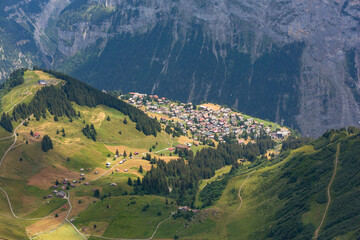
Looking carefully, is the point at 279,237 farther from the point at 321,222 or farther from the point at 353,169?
the point at 353,169

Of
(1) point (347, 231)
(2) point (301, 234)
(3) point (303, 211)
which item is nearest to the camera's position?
(1) point (347, 231)

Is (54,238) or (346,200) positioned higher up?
(346,200)

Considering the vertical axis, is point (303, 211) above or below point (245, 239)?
above

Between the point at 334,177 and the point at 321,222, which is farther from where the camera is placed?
the point at 334,177

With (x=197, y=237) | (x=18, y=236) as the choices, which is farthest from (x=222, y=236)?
(x=18, y=236)

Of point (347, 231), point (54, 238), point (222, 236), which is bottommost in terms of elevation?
point (54, 238)

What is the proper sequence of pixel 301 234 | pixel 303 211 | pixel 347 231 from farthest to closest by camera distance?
pixel 303 211
pixel 301 234
pixel 347 231

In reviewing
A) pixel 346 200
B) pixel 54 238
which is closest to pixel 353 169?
pixel 346 200

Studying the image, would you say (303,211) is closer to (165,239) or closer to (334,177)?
(334,177)
